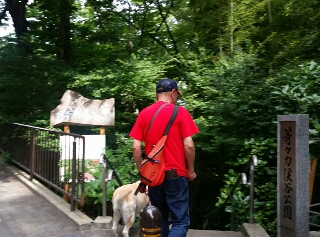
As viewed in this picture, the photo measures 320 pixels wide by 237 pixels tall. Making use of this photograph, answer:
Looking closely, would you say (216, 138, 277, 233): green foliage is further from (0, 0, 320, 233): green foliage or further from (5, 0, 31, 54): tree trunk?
(5, 0, 31, 54): tree trunk

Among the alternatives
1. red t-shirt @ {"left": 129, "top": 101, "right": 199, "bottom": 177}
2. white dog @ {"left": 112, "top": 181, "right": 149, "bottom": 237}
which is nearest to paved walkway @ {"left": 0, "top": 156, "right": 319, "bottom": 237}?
white dog @ {"left": 112, "top": 181, "right": 149, "bottom": 237}

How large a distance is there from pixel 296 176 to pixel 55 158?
4.12m

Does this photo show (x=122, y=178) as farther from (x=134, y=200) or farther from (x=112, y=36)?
(x=112, y=36)

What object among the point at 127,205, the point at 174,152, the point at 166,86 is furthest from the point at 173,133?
the point at 127,205

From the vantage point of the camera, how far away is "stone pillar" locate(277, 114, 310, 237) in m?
4.37

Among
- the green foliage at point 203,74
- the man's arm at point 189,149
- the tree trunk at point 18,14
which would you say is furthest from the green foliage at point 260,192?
the tree trunk at point 18,14

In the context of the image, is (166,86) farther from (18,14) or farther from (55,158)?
(18,14)

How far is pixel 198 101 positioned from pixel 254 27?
9.96 ft

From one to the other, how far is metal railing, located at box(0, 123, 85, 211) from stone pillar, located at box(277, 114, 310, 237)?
9.01 ft

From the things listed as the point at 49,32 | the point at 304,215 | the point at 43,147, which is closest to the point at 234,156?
the point at 304,215

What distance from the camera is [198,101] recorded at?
364 inches

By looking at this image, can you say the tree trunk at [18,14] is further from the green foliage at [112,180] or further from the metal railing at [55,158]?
the green foliage at [112,180]

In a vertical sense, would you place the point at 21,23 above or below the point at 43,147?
above

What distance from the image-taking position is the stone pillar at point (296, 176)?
4371mm
